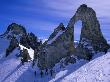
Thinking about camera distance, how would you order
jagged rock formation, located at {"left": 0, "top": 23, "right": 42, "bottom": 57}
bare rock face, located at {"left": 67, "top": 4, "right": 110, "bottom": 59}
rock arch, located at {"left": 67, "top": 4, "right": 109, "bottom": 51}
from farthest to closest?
jagged rock formation, located at {"left": 0, "top": 23, "right": 42, "bottom": 57}
rock arch, located at {"left": 67, "top": 4, "right": 109, "bottom": 51}
bare rock face, located at {"left": 67, "top": 4, "right": 110, "bottom": 59}

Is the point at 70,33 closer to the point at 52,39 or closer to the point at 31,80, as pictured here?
the point at 52,39

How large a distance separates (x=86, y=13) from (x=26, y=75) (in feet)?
60.3

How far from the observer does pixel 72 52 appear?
74875mm

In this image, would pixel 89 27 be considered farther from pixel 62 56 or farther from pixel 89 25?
pixel 62 56

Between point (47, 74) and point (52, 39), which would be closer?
point (47, 74)

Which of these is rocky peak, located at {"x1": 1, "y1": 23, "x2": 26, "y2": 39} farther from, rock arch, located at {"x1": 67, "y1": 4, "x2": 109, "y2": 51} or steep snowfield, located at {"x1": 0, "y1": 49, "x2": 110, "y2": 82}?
rock arch, located at {"x1": 67, "y1": 4, "x2": 109, "y2": 51}

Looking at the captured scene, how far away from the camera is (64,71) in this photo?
217ft

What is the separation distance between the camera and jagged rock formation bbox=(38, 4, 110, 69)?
71812 millimetres

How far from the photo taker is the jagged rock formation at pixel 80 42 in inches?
2827

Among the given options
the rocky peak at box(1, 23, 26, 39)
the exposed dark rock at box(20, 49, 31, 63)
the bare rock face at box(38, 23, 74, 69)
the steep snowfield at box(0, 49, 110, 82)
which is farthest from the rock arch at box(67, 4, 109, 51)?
the rocky peak at box(1, 23, 26, 39)

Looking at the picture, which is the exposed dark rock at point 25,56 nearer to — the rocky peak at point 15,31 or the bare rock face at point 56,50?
the bare rock face at point 56,50

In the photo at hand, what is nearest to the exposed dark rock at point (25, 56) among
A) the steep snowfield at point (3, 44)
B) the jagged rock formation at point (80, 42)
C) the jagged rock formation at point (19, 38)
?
the jagged rock formation at point (80, 42)

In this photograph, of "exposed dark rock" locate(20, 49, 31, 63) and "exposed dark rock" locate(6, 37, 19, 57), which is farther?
"exposed dark rock" locate(6, 37, 19, 57)

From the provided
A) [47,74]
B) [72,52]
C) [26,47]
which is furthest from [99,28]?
[26,47]
